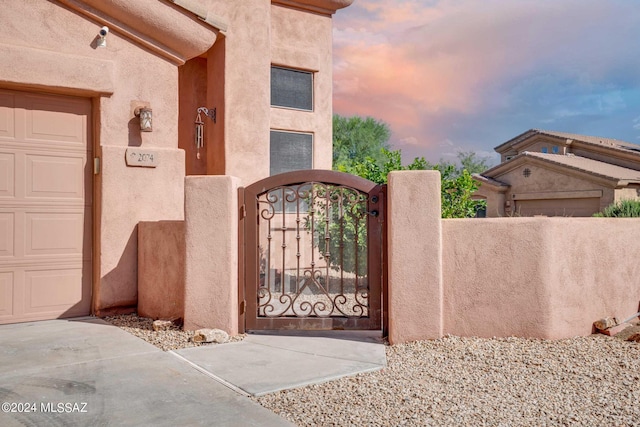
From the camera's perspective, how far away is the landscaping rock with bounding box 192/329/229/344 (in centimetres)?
546

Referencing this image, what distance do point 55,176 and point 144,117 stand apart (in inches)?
53.2

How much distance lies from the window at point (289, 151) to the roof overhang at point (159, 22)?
2694 millimetres

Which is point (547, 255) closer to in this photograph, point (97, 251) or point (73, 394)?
point (73, 394)

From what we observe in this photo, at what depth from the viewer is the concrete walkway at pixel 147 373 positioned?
352 centimetres

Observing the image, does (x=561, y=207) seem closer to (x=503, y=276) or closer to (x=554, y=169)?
(x=554, y=169)

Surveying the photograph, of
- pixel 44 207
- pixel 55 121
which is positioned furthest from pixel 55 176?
pixel 55 121

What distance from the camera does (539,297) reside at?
18.6 ft

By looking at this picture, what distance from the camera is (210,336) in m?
5.48

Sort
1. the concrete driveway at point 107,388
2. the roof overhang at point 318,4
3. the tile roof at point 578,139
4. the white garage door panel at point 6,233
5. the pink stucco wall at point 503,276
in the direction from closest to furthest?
the concrete driveway at point 107,388, the pink stucco wall at point 503,276, the white garage door panel at point 6,233, the roof overhang at point 318,4, the tile roof at point 578,139

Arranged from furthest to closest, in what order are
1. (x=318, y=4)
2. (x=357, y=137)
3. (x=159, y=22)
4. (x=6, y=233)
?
(x=357, y=137) < (x=318, y=4) < (x=159, y=22) < (x=6, y=233)

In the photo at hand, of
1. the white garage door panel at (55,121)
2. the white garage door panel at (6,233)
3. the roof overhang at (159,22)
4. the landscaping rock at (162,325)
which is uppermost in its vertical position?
the roof overhang at (159,22)

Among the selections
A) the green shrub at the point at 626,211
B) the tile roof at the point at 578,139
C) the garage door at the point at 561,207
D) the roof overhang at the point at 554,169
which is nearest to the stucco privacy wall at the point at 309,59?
the green shrub at the point at 626,211

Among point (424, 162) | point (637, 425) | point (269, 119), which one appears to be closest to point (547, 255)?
point (637, 425)

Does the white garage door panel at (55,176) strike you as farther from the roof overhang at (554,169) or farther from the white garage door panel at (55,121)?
the roof overhang at (554,169)
